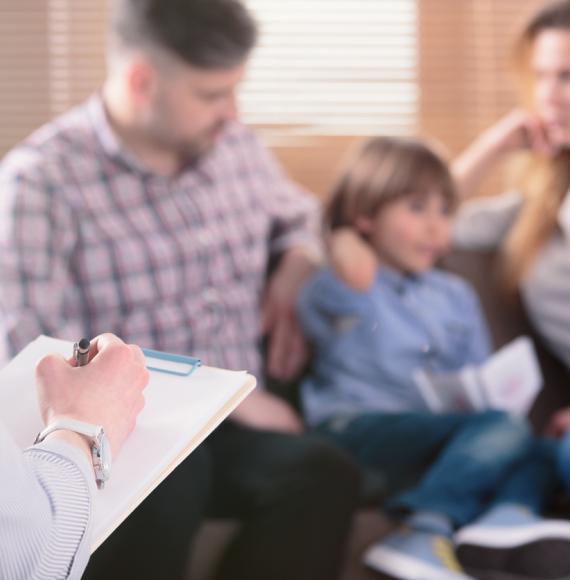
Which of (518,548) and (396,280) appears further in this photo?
(396,280)

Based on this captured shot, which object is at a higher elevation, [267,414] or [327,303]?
[327,303]

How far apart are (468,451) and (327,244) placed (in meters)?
0.53

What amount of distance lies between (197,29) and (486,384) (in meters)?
0.82

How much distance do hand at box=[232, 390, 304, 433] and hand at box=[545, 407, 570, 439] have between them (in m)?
0.50

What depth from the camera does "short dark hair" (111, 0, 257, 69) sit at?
1592mm

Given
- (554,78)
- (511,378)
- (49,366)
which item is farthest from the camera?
(554,78)

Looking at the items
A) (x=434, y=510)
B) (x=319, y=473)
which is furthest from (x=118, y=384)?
(x=434, y=510)

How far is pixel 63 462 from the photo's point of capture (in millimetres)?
697

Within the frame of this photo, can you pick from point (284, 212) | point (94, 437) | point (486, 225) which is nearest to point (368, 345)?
point (284, 212)

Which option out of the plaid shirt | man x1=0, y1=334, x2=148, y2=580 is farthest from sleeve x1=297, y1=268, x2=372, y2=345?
man x1=0, y1=334, x2=148, y2=580

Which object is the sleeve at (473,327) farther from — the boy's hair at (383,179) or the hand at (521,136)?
the hand at (521,136)

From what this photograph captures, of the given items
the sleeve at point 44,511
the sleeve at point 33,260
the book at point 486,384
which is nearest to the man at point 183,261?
the sleeve at point 33,260

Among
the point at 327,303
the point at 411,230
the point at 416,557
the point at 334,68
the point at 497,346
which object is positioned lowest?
the point at 416,557

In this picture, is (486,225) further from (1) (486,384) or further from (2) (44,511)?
(2) (44,511)
